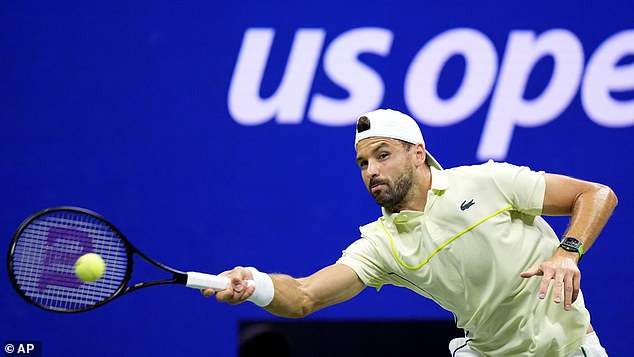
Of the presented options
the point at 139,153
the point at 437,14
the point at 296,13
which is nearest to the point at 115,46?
the point at 139,153

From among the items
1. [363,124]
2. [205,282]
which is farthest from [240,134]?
[205,282]

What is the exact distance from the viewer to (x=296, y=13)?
19.8 feet

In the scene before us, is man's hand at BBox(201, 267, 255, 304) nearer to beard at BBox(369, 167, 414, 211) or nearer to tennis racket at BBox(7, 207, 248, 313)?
tennis racket at BBox(7, 207, 248, 313)

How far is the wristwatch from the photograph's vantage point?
383 centimetres

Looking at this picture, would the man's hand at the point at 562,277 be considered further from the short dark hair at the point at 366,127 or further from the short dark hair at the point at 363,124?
the short dark hair at the point at 363,124

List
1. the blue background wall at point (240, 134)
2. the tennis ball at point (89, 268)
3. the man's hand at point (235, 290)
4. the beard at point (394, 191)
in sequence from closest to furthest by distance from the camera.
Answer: the man's hand at point (235, 290), the tennis ball at point (89, 268), the beard at point (394, 191), the blue background wall at point (240, 134)

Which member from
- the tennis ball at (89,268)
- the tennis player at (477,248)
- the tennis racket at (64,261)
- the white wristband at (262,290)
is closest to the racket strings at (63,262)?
the tennis racket at (64,261)

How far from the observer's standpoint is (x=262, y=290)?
3.81 meters

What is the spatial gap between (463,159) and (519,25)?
847 mm

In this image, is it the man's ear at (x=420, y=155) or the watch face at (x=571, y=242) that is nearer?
the watch face at (x=571, y=242)

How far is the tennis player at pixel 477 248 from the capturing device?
4.14m

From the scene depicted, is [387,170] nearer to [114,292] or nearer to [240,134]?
[114,292]

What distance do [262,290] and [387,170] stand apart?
2.71 ft

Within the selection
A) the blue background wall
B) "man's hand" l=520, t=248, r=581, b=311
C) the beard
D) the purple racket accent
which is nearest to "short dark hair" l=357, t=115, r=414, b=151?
the beard
